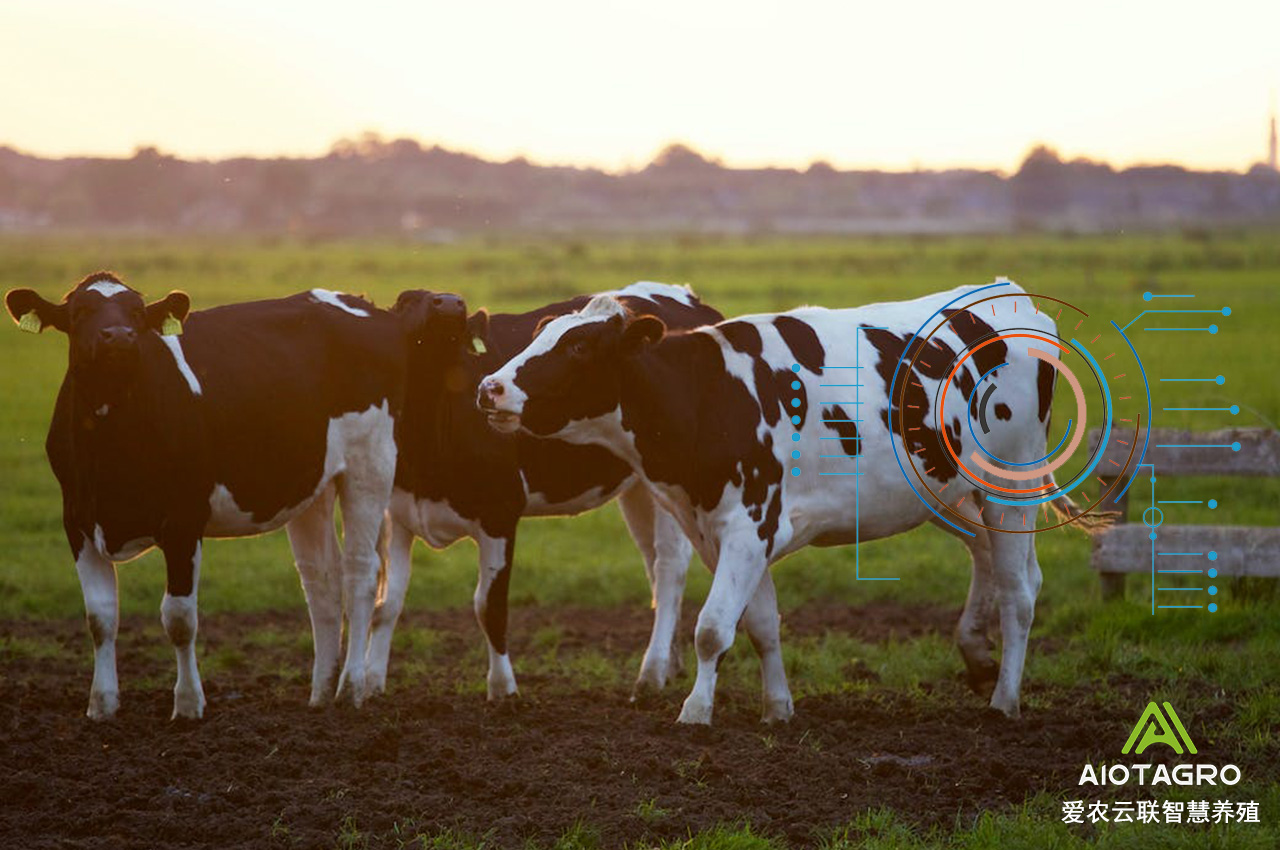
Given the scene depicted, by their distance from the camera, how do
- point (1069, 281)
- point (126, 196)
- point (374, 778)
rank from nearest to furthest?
1. point (374, 778)
2. point (1069, 281)
3. point (126, 196)

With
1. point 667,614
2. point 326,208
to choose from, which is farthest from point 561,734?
point 326,208

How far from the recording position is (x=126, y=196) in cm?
11838

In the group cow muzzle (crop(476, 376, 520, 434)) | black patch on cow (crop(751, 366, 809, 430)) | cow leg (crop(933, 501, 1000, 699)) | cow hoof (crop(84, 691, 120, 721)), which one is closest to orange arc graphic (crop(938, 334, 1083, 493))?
cow leg (crop(933, 501, 1000, 699))

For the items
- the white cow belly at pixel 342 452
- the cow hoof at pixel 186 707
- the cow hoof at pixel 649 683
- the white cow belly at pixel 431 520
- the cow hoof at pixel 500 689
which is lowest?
the cow hoof at pixel 649 683

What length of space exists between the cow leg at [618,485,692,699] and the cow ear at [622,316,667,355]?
2.25m

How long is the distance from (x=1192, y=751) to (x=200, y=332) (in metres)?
5.82

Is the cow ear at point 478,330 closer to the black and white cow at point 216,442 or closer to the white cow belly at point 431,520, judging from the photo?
the black and white cow at point 216,442

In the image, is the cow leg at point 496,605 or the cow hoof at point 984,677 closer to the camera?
the cow leg at point 496,605

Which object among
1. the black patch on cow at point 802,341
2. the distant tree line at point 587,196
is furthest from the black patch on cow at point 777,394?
the distant tree line at point 587,196

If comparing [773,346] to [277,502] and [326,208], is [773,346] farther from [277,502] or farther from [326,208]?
[326,208]

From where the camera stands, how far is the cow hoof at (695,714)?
27.2 ft

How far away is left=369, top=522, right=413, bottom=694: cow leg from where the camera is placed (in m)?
9.56

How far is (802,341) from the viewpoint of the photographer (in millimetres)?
8773

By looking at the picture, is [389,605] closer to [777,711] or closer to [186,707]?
[186,707]
